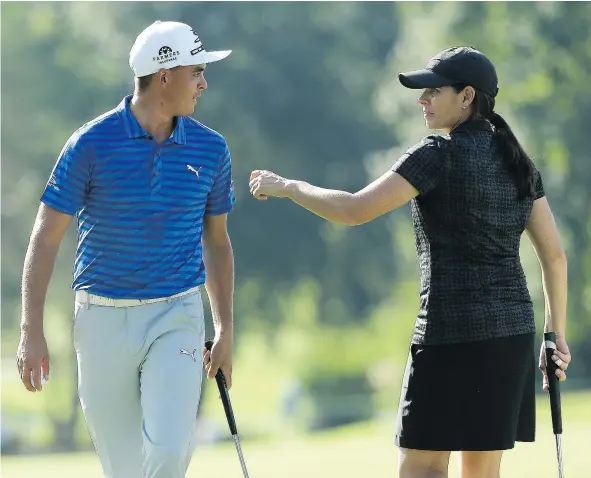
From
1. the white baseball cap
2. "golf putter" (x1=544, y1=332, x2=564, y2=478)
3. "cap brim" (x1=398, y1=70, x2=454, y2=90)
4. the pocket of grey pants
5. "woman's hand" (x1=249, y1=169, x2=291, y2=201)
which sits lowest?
"golf putter" (x1=544, y1=332, x2=564, y2=478)

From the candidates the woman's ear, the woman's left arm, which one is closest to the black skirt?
the woman's left arm

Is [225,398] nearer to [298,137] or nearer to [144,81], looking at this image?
[144,81]

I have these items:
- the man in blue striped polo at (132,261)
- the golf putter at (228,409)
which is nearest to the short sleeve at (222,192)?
the man in blue striped polo at (132,261)

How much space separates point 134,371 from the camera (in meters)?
5.48

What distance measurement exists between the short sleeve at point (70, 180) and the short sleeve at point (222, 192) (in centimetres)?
57

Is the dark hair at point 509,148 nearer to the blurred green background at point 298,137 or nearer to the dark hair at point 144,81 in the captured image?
the dark hair at point 144,81

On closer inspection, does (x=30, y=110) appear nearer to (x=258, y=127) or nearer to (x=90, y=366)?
(x=258, y=127)

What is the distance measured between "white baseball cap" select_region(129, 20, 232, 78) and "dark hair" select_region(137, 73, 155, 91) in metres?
0.02

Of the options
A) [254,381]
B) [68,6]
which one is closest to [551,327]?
[68,6]

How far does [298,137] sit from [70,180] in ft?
101

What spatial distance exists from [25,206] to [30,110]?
8.14 ft

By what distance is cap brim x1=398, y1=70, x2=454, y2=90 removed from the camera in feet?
18.1

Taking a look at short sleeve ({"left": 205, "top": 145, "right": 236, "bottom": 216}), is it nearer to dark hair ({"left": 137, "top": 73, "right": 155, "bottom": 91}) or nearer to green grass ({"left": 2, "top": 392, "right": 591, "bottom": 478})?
dark hair ({"left": 137, "top": 73, "right": 155, "bottom": 91})

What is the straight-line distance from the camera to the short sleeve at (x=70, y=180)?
17.9 feet
